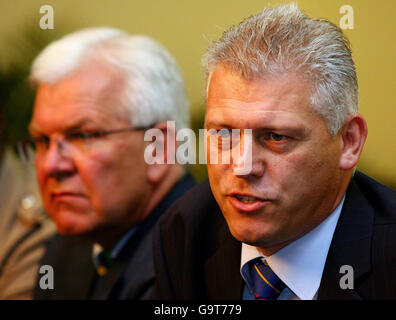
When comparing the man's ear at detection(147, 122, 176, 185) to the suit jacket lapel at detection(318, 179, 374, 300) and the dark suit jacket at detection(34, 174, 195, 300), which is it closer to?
the dark suit jacket at detection(34, 174, 195, 300)

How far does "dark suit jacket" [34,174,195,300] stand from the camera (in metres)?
1.79

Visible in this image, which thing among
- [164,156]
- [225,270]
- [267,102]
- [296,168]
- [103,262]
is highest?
[267,102]

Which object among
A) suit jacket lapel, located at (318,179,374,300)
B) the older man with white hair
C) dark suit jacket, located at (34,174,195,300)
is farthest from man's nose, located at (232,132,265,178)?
the older man with white hair

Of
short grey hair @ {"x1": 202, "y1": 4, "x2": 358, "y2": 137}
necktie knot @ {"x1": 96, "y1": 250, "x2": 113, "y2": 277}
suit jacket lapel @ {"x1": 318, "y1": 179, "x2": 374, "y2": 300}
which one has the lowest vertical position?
necktie knot @ {"x1": 96, "y1": 250, "x2": 113, "y2": 277}

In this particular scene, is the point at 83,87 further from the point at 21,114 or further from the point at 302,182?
the point at 302,182

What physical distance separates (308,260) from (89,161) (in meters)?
0.83

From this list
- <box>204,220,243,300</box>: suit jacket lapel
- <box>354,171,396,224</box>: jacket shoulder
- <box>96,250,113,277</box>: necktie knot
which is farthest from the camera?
<box>96,250,113,277</box>: necktie knot

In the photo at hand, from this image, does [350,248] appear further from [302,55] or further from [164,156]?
[164,156]

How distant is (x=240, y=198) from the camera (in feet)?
4.21

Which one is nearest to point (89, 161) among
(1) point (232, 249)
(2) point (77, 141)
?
(2) point (77, 141)

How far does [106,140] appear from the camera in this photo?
1956 millimetres

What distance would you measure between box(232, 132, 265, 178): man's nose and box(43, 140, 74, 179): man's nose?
82cm

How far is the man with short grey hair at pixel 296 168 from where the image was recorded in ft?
4.03

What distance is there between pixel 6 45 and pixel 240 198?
1.42 meters
